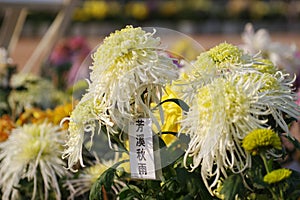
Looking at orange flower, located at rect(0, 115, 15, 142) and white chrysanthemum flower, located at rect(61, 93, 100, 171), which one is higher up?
orange flower, located at rect(0, 115, 15, 142)

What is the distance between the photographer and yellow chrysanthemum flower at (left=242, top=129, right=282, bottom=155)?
4.21ft

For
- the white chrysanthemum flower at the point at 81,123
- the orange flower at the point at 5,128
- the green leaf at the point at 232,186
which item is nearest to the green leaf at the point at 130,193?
the white chrysanthemum flower at the point at 81,123

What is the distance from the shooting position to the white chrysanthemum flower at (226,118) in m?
1.34

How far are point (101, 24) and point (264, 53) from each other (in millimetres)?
13150

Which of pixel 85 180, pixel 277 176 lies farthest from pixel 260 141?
pixel 85 180

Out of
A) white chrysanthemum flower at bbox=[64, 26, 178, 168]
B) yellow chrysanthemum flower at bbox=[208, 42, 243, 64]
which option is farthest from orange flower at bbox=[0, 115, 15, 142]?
yellow chrysanthemum flower at bbox=[208, 42, 243, 64]

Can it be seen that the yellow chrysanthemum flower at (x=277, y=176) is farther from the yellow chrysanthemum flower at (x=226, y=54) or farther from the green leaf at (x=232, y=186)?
the yellow chrysanthemum flower at (x=226, y=54)

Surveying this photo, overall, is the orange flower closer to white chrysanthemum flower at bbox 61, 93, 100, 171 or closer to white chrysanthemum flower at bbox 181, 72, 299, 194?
white chrysanthemum flower at bbox 61, 93, 100, 171

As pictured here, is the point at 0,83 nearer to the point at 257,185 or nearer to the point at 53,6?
the point at 53,6

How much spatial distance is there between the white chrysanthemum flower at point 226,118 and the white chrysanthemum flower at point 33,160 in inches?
23.7

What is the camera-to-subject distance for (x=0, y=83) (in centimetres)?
307

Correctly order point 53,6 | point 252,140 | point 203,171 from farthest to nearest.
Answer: point 53,6, point 203,171, point 252,140

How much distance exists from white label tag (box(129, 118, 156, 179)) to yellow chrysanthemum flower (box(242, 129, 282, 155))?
25 centimetres

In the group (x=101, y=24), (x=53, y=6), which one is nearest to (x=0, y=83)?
(x=53, y=6)
